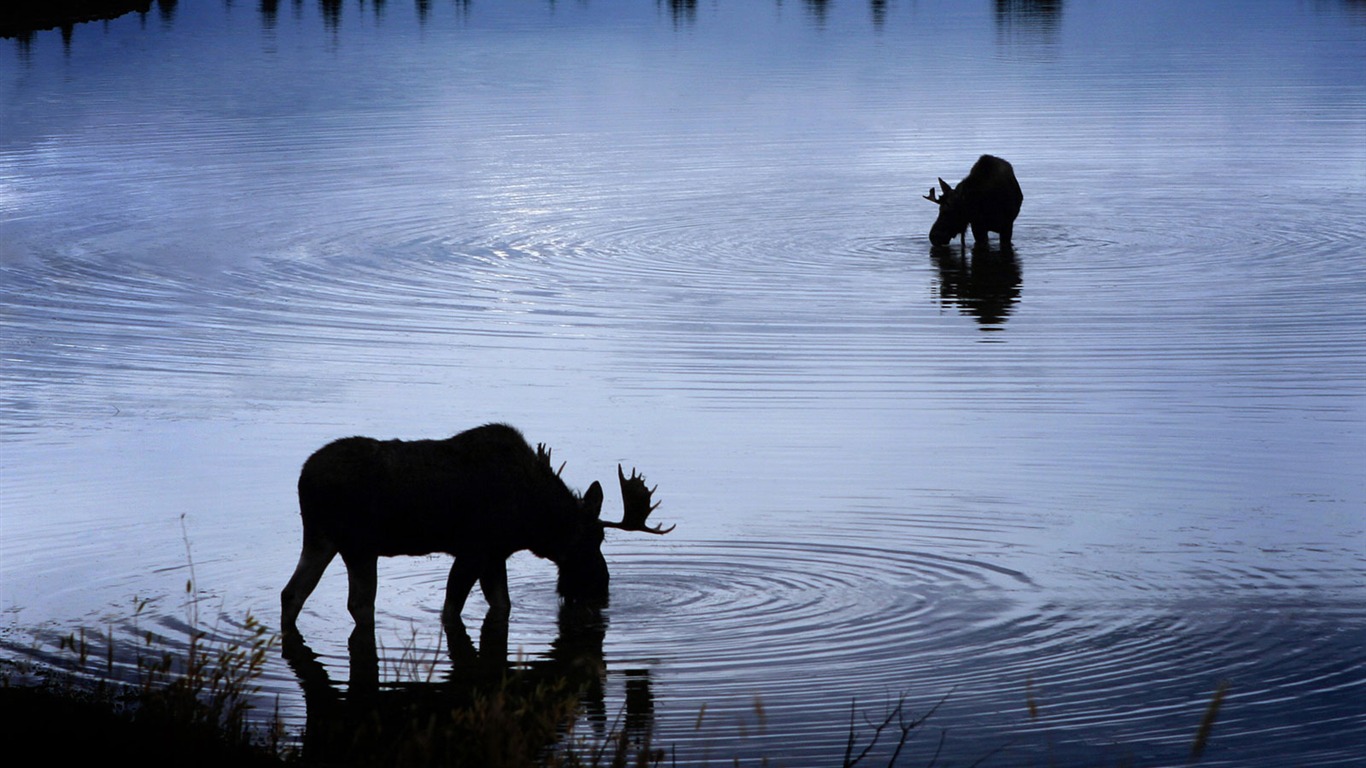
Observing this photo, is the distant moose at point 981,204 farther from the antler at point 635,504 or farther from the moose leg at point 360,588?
the moose leg at point 360,588

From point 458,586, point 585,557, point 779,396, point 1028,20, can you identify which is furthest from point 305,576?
point 1028,20

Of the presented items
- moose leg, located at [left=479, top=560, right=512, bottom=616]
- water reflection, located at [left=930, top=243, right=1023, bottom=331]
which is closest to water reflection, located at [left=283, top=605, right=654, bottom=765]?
moose leg, located at [left=479, top=560, right=512, bottom=616]

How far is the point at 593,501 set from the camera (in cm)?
1110

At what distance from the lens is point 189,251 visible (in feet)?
77.2

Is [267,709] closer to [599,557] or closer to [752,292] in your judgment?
[599,557]

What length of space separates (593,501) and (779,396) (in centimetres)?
477

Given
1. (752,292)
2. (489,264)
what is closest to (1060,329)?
(752,292)

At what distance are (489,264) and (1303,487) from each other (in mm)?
11279

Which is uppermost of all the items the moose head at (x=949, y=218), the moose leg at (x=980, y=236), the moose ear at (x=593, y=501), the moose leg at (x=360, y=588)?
Answer: the moose ear at (x=593, y=501)

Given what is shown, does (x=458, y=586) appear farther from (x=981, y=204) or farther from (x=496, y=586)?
(x=981, y=204)

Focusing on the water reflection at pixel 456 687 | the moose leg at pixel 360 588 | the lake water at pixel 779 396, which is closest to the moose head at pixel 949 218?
the lake water at pixel 779 396

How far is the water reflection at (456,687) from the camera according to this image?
347 inches

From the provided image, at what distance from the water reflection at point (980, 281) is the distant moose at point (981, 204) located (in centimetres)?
24

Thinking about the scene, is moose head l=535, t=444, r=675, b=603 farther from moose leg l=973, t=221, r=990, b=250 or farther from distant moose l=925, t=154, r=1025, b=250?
moose leg l=973, t=221, r=990, b=250
